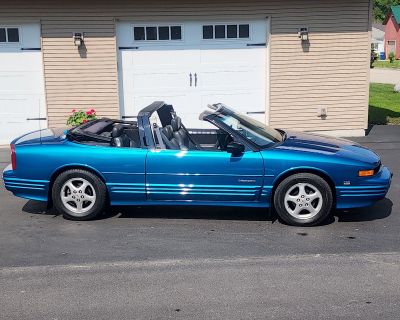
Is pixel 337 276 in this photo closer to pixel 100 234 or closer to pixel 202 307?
pixel 202 307

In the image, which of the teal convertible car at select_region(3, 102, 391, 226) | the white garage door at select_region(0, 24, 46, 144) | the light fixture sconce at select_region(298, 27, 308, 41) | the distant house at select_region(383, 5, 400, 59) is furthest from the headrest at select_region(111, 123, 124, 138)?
the distant house at select_region(383, 5, 400, 59)

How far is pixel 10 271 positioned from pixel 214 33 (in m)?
7.76

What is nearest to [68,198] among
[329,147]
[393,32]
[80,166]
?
[80,166]

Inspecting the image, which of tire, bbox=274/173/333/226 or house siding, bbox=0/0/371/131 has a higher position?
house siding, bbox=0/0/371/131

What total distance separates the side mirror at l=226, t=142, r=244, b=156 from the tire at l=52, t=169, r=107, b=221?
4.82 ft

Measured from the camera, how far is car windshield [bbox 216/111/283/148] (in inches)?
258

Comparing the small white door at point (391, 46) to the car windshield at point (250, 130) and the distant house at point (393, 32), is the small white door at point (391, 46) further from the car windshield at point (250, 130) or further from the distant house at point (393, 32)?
the car windshield at point (250, 130)

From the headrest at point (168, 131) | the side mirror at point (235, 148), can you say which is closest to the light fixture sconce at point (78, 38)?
the headrest at point (168, 131)

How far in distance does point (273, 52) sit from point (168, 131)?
556cm

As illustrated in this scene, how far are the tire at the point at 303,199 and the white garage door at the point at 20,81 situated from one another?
22.9ft

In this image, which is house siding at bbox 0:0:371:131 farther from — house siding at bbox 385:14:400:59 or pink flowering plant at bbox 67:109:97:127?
house siding at bbox 385:14:400:59

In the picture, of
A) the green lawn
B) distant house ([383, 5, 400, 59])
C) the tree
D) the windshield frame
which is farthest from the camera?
the tree

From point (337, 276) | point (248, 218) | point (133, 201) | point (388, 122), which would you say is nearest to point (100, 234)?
point (133, 201)

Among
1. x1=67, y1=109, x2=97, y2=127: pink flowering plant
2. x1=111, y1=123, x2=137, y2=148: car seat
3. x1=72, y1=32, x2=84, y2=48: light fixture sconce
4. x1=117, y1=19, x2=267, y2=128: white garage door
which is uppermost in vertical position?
x1=72, y1=32, x2=84, y2=48: light fixture sconce
